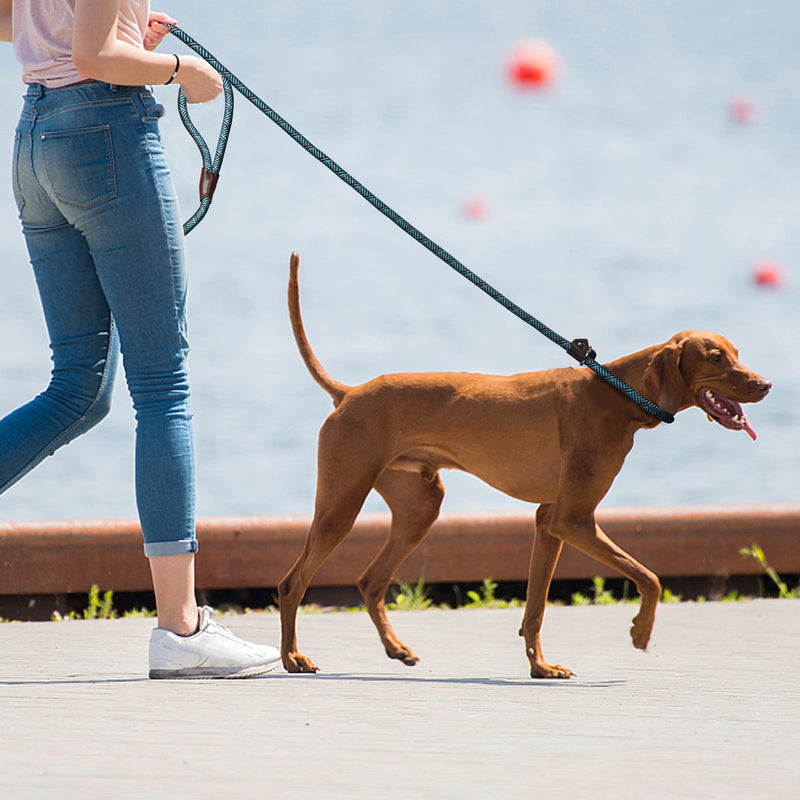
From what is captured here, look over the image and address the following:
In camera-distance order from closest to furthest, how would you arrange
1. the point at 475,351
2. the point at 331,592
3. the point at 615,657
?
the point at 615,657
the point at 331,592
the point at 475,351

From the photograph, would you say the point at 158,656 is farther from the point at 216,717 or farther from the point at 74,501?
the point at 74,501

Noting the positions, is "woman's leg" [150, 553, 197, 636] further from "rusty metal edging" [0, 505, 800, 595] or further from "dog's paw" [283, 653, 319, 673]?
"rusty metal edging" [0, 505, 800, 595]

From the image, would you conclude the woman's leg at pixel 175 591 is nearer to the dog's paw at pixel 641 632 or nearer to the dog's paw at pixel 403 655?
the dog's paw at pixel 403 655

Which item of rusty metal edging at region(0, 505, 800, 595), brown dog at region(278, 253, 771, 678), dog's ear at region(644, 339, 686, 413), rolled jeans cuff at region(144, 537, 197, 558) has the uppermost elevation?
dog's ear at region(644, 339, 686, 413)

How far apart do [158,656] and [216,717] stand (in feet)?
1.82

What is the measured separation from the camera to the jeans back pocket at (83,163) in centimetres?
316

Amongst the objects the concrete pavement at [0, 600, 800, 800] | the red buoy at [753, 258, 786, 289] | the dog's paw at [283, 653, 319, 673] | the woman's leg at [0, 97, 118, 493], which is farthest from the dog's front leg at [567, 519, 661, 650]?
the red buoy at [753, 258, 786, 289]

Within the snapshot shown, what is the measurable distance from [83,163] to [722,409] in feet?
6.29

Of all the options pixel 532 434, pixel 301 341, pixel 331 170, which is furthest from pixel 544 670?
pixel 331 170

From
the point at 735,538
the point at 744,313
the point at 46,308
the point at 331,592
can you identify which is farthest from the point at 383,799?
the point at 744,313

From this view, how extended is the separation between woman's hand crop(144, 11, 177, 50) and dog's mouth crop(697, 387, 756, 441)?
179cm

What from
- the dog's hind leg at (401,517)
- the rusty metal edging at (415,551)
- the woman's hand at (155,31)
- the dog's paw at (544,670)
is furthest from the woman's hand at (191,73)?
the rusty metal edging at (415,551)

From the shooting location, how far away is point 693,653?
4.13 metres

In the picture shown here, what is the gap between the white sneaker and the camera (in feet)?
10.9
